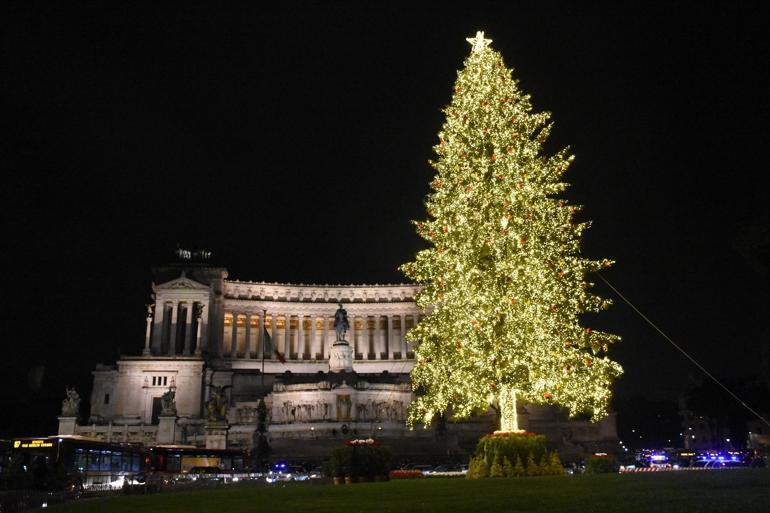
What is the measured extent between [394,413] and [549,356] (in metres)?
46.8

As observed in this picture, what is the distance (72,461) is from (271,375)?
149 ft

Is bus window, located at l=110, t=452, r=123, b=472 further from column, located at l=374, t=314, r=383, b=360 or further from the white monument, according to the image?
column, located at l=374, t=314, r=383, b=360

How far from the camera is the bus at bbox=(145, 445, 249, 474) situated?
48406 mm

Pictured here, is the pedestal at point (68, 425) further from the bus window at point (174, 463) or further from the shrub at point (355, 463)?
the shrub at point (355, 463)

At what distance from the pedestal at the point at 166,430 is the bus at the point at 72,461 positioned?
2345 centimetres

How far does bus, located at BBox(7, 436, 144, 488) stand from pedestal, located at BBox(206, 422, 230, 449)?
15.8m

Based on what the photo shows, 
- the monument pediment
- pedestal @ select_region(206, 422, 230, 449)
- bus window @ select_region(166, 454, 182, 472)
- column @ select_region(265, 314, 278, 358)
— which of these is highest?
the monument pediment

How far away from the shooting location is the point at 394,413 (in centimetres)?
7306

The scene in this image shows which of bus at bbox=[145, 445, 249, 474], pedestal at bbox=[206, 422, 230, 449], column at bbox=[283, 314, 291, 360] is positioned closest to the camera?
bus at bbox=[145, 445, 249, 474]

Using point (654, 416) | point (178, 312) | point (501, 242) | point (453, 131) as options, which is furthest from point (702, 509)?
point (654, 416)

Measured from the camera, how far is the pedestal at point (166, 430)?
232ft

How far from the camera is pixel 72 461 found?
132 feet

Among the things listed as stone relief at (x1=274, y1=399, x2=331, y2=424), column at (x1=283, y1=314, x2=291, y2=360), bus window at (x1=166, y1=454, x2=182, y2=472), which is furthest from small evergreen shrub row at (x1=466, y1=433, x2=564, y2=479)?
column at (x1=283, y1=314, x2=291, y2=360)

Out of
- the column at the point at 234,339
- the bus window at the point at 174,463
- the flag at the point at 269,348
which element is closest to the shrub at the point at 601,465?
the bus window at the point at 174,463
